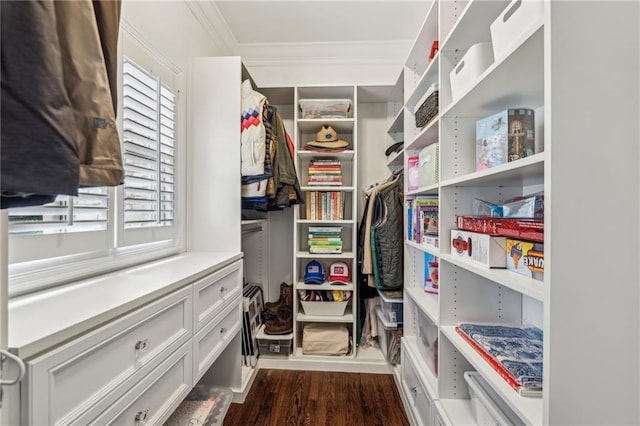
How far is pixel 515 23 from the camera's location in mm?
827

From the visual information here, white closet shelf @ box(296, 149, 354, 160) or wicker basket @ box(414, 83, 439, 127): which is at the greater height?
wicker basket @ box(414, 83, 439, 127)

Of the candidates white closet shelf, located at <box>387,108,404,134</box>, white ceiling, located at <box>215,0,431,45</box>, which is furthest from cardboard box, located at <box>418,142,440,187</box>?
white ceiling, located at <box>215,0,431,45</box>

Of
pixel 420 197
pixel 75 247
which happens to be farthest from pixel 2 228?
pixel 420 197

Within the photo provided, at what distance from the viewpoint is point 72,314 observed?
0.71 metres

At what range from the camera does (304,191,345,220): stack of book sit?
2350 mm

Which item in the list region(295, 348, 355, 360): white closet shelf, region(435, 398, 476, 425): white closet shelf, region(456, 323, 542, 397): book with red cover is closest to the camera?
region(456, 323, 542, 397): book with red cover

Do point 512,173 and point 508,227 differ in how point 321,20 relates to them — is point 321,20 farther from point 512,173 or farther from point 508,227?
point 508,227

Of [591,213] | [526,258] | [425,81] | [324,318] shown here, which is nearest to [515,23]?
[591,213]

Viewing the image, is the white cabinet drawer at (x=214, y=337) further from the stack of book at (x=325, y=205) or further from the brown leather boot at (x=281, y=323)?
the stack of book at (x=325, y=205)

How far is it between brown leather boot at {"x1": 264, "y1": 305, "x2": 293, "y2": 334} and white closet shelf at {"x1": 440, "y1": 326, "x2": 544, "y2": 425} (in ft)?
4.64

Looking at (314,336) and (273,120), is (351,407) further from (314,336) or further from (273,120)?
(273,120)

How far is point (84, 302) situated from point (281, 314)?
1.75 m

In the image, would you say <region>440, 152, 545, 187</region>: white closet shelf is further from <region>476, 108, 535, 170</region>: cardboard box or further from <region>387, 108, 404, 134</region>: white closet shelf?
<region>387, 108, 404, 134</region>: white closet shelf

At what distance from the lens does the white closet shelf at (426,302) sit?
1.44 meters
